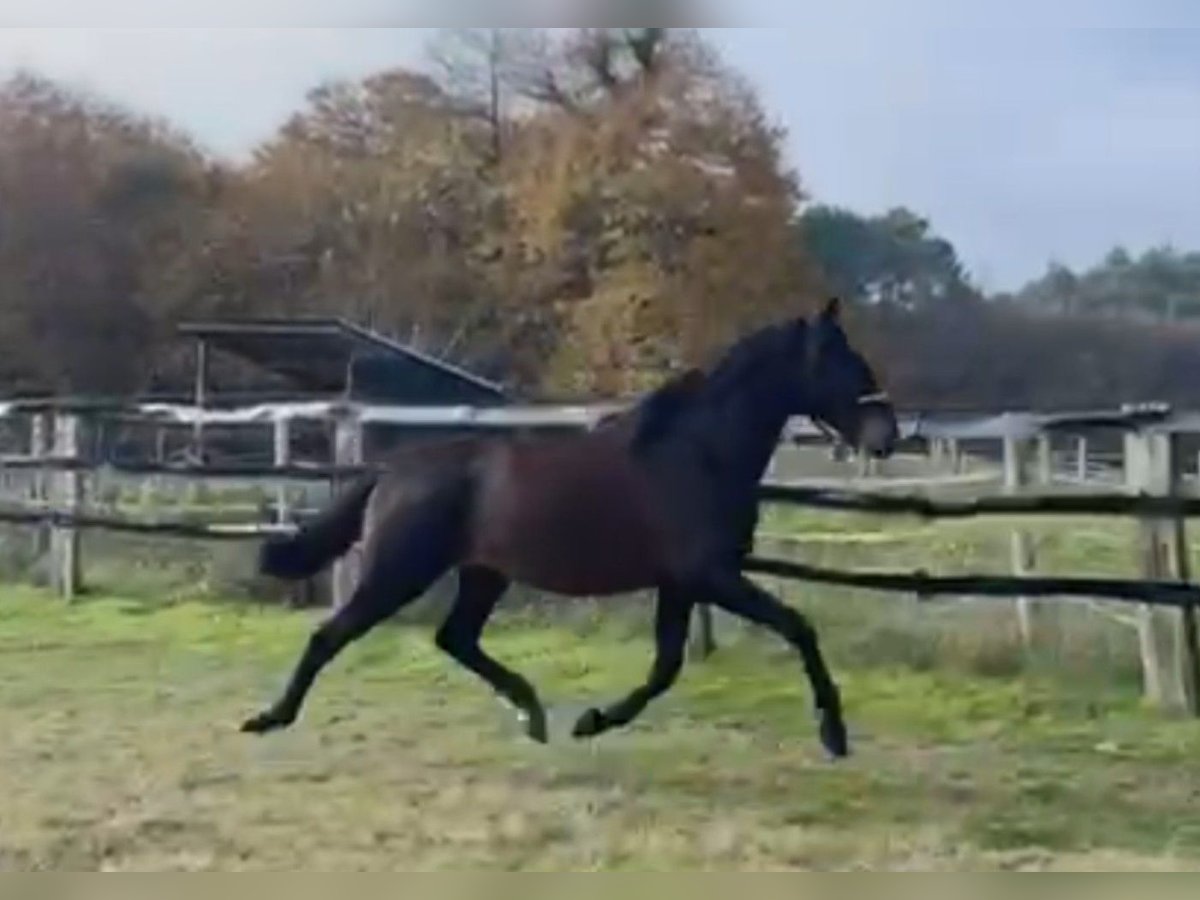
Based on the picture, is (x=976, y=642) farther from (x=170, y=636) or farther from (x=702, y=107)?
(x=170, y=636)

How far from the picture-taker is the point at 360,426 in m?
2.23

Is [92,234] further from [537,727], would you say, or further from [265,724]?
[537,727]

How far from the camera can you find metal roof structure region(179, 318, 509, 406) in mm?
2238

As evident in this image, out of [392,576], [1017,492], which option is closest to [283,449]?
[392,576]

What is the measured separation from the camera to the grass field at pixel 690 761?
2172 mm

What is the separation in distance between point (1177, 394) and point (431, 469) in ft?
2.56

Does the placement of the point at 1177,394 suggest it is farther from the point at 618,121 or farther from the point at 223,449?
the point at 223,449

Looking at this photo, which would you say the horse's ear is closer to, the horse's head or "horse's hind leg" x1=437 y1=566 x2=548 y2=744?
the horse's head

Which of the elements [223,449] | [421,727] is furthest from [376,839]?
[223,449]

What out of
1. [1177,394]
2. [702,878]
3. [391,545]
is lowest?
[702,878]

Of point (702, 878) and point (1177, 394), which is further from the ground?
point (1177, 394)

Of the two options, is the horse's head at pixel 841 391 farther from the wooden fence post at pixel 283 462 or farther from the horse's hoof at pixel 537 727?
the wooden fence post at pixel 283 462

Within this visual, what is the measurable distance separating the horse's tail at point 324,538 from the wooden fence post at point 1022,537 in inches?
26.2

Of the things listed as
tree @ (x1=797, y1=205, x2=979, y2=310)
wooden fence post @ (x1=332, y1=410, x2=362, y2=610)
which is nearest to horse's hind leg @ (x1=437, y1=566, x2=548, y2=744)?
wooden fence post @ (x1=332, y1=410, x2=362, y2=610)
